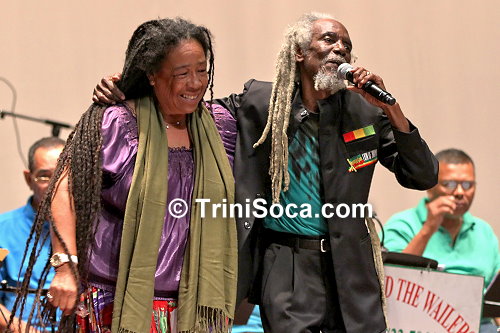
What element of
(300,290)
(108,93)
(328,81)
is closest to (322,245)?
(300,290)

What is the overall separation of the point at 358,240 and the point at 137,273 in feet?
2.78

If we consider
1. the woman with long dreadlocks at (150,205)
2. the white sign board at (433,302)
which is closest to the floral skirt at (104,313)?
the woman with long dreadlocks at (150,205)

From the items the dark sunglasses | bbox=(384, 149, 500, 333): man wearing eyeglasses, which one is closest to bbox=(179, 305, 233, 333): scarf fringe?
bbox=(384, 149, 500, 333): man wearing eyeglasses

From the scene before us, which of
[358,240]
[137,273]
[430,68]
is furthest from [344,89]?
[430,68]

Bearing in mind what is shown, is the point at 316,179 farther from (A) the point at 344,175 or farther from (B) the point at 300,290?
(B) the point at 300,290

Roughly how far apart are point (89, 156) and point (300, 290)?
920 mm

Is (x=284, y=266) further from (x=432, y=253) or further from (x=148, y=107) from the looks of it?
(x=432, y=253)

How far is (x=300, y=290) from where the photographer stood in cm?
330

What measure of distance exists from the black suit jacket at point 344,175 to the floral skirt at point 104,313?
0.96 ft

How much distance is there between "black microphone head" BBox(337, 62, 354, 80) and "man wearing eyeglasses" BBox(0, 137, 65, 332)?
193 centimetres

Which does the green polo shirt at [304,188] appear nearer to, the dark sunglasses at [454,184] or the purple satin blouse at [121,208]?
the purple satin blouse at [121,208]

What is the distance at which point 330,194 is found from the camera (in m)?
3.32

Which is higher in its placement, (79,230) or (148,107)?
(148,107)

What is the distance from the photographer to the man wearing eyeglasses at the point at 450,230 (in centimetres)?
514
